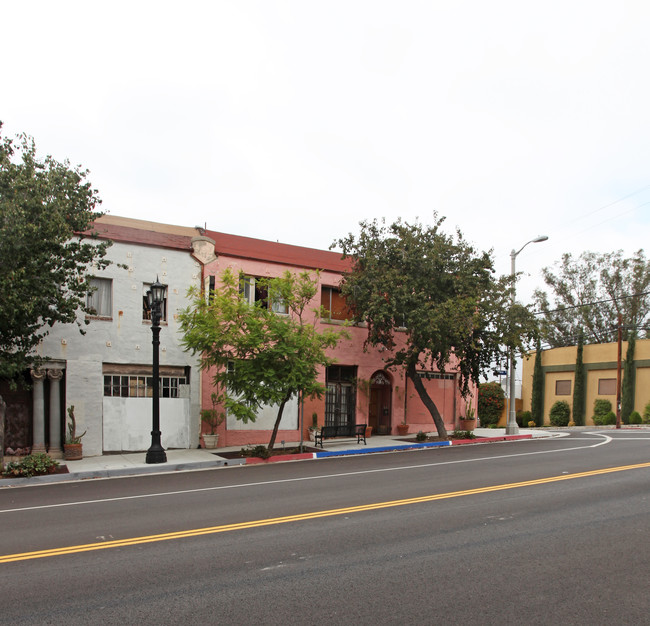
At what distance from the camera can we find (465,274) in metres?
21.8

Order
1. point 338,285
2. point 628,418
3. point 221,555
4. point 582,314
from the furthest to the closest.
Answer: point 582,314
point 628,418
point 338,285
point 221,555

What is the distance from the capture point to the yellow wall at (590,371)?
3997 cm

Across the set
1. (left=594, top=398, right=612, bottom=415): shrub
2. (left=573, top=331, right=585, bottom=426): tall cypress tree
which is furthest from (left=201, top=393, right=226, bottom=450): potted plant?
(left=573, top=331, right=585, bottom=426): tall cypress tree

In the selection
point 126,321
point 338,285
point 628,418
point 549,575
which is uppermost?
point 338,285

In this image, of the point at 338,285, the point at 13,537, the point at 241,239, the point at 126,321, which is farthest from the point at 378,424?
the point at 13,537

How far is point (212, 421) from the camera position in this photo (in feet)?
66.5

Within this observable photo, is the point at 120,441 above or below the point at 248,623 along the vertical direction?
below

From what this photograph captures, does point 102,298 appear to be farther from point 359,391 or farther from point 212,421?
point 359,391

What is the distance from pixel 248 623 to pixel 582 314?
2128 inches

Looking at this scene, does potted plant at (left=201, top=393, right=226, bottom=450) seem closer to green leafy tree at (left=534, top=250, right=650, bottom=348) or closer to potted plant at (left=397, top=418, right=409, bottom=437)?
potted plant at (left=397, top=418, right=409, bottom=437)

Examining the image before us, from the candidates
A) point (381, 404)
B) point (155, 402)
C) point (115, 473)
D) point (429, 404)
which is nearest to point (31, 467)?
point (115, 473)

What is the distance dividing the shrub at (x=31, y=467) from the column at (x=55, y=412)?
2.76 metres

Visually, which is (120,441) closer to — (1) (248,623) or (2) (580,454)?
(2) (580,454)

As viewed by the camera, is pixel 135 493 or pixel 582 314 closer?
pixel 135 493
